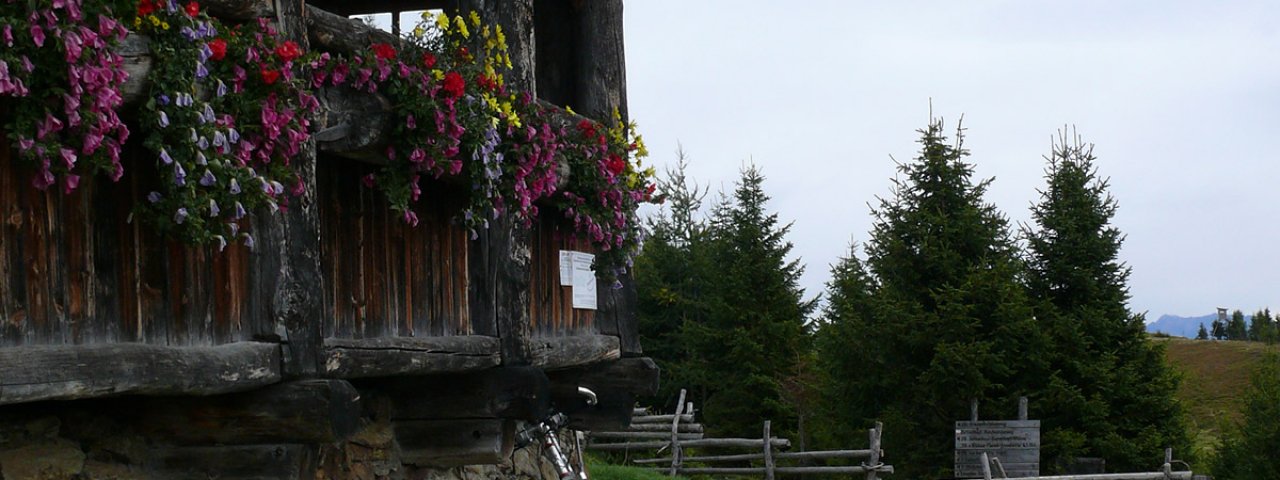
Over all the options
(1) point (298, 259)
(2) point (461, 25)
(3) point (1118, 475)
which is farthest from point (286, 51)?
(3) point (1118, 475)

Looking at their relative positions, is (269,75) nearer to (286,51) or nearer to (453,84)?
(286,51)

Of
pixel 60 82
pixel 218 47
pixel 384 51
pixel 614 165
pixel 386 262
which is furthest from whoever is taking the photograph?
pixel 614 165

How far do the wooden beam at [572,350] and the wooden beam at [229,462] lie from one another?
2.07m

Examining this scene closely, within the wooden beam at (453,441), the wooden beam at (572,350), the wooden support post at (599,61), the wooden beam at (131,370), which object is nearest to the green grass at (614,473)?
the wooden beam at (572,350)

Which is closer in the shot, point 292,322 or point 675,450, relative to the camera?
point 292,322

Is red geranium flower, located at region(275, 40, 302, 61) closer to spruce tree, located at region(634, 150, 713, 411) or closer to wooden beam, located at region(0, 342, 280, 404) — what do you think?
wooden beam, located at region(0, 342, 280, 404)

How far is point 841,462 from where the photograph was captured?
20391 millimetres

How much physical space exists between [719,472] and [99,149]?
17.2m

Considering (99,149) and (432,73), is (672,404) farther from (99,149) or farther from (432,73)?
(99,149)

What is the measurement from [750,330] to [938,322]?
4.58 m

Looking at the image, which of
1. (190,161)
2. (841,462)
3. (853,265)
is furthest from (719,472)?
(190,161)

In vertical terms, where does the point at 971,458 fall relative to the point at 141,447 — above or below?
below

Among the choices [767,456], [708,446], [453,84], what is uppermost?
[453,84]

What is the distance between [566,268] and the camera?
820cm
